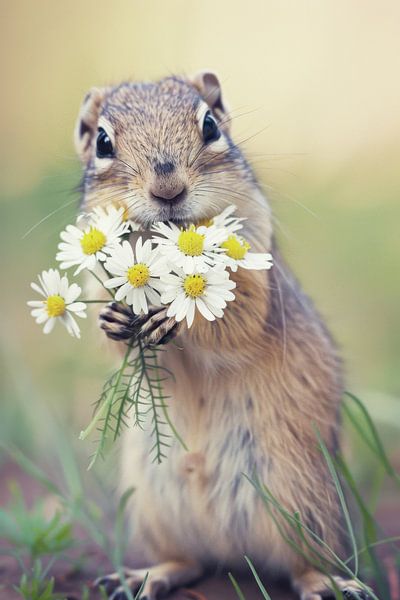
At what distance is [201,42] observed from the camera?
10.1 feet

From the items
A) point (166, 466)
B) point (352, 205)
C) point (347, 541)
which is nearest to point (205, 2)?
point (352, 205)

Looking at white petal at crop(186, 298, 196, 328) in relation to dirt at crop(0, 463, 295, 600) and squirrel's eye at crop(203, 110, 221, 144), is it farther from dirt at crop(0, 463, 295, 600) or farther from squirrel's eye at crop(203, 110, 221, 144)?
dirt at crop(0, 463, 295, 600)

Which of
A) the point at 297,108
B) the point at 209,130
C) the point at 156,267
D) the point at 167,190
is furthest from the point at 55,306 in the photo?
the point at 297,108

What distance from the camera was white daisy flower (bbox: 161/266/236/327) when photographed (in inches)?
Result: 65.9

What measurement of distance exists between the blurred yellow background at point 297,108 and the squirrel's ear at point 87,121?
12 centimetres

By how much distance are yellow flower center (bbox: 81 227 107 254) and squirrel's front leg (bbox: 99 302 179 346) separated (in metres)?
0.16

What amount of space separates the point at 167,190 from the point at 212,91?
59 centimetres

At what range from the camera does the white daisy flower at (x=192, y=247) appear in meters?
1.66

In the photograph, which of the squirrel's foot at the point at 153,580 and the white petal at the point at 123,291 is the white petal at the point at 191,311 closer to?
the white petal at the point at 123,291

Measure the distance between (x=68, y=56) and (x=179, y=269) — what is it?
212 cm

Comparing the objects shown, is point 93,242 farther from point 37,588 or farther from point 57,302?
point 37,588

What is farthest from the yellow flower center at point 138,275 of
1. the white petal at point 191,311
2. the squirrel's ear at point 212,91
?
the squirrel's ear at point 212,91

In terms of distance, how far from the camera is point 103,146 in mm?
2023

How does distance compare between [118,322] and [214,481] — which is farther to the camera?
[214,481]
